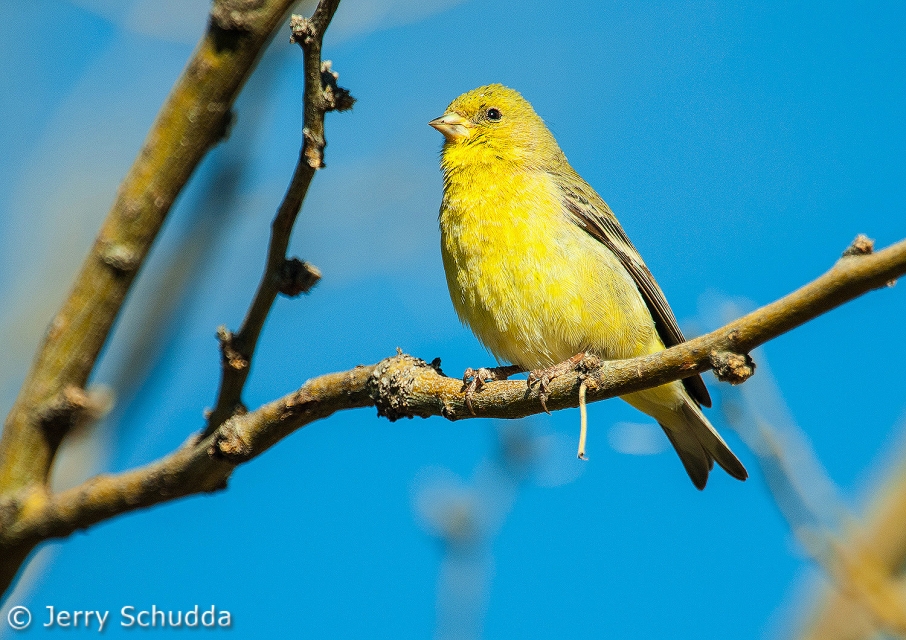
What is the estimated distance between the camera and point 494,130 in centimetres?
627

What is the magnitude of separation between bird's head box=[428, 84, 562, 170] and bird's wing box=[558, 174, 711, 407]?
0.50 metres

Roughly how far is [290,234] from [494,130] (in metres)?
3.27

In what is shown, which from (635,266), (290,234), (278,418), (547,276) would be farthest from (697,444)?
(290,234)

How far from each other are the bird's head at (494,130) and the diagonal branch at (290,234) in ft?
9.10

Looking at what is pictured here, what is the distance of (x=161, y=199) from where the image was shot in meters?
3.38

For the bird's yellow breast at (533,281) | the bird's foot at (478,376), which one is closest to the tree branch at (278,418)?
the bird's foot at (478,376)

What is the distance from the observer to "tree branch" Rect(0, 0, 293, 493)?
10.4 feet

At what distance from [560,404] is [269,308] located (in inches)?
46.2

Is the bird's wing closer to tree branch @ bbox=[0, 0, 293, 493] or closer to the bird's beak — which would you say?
the bird's beak

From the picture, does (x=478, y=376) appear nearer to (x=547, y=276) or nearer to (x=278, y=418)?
(x=278, y=418)

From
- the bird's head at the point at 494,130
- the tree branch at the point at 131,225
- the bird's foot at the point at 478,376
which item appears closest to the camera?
the tree branch at the point at 131,225

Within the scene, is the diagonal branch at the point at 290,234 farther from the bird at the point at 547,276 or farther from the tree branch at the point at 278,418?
the bird at the point at 547,276

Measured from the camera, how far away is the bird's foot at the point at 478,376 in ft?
11.0

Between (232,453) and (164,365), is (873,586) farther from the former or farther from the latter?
(164,365)
